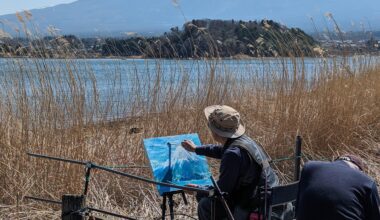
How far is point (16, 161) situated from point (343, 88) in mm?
3761

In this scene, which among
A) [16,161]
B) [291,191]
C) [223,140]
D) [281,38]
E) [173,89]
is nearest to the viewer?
[291,191]

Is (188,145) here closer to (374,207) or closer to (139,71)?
(374,207)

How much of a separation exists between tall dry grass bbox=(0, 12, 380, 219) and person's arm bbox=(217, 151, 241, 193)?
168 cm

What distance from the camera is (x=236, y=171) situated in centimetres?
351

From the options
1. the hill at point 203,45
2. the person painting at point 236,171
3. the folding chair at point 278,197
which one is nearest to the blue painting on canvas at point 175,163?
the person painting at point 236,171

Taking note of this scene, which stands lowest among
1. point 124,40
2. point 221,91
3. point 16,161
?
point 16,161

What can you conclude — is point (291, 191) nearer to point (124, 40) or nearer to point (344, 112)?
point (344, 112)

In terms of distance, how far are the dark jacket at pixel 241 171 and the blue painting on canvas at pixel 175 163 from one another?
0.54 meters

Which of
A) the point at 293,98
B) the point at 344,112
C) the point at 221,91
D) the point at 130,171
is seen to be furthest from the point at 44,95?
the point at 344,112

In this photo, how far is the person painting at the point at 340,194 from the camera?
2887 millimetres

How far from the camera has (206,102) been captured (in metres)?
6.70

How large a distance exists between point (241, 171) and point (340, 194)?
2.56ft

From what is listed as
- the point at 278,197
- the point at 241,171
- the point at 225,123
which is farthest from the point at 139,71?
the point at 278,197

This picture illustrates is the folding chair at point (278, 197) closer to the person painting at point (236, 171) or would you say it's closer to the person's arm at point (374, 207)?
the person painting at point (236, 171)
